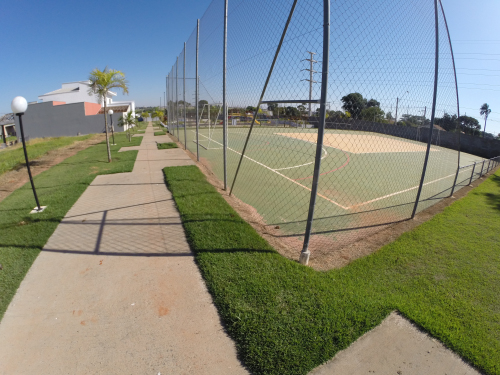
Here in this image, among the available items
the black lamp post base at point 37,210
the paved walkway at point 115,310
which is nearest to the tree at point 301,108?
the paved walkway at point 115,310

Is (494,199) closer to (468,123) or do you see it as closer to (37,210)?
(468,123)

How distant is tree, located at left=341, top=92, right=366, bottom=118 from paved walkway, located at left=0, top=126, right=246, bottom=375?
A: 2864mm

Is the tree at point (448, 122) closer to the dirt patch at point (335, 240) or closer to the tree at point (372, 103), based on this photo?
the dirt patch at point (335, 240)

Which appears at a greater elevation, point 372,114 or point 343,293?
point 372,114

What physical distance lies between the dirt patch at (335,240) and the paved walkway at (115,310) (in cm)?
137

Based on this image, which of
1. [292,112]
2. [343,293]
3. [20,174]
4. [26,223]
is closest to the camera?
[343,293]

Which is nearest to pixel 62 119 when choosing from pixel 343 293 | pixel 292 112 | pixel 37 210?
pixel 37 210

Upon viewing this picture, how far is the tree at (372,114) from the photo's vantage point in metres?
3.92

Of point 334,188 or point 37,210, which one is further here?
point 334,188

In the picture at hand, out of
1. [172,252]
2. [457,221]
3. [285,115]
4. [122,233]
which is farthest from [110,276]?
[457,221]

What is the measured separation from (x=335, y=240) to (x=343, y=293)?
171cm

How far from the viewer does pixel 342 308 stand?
2830 millimetres

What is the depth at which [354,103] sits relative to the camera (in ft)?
12.0

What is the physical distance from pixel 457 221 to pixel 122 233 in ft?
20.4
